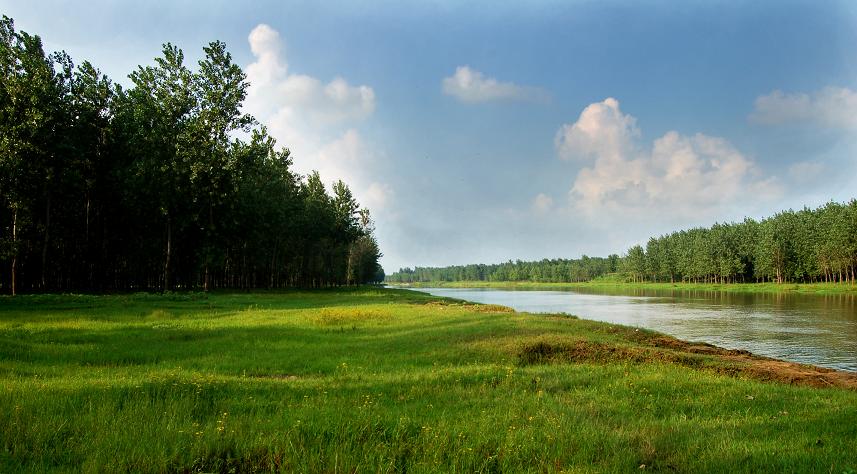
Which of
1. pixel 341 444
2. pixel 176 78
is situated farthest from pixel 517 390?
pixel 176 78

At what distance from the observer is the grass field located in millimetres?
7047

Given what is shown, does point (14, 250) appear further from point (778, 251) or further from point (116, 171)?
point (778, 251)

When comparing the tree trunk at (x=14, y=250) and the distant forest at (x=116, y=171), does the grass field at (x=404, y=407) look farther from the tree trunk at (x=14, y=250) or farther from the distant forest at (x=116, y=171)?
the distant forest at (x=116, y=171)

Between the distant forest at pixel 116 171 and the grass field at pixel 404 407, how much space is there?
2686cm

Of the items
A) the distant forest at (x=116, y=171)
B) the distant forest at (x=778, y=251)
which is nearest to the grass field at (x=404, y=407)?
the distant forest at (x=116, y=171)

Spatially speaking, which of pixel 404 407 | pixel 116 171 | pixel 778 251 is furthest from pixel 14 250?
pixel 778 251

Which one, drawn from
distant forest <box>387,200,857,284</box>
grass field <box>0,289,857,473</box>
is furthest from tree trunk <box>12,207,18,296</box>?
distant forest <box>387,200,857,284</box>

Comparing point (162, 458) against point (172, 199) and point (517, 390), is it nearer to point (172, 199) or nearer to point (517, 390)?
point (517, 390)

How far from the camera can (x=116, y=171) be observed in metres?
47.1

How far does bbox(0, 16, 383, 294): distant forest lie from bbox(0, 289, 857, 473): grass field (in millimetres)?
26857

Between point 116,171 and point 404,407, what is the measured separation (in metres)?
49.1

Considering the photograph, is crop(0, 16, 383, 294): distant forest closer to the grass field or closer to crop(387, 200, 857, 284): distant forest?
the grass field

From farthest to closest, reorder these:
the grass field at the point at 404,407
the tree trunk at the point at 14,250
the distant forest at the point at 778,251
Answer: the distant forest at the point at 778,251
the tree trunk at the point at 14,250
the grass field at the point at 404,407

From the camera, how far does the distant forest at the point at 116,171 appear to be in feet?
127
